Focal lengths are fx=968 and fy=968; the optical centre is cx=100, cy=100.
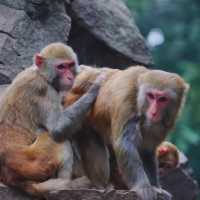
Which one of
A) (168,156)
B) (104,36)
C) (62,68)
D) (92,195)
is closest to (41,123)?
(62,68)

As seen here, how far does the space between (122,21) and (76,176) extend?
4.11 metres

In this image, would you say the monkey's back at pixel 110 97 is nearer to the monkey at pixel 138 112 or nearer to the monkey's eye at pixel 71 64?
the monkey at pixel 138 112

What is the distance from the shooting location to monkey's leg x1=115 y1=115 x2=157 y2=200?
9.61 metres

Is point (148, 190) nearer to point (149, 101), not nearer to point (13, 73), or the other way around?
point (149, 101)

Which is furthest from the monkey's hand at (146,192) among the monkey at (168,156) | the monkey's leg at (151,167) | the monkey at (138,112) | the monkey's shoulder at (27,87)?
the monkey at (168,156)

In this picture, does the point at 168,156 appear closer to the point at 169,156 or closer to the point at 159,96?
the point at 169,156

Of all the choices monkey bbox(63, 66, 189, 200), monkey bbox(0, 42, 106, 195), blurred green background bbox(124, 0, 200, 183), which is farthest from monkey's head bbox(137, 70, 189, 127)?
blurred green background bbox(124, 0, 200, 183)

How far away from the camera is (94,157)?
1023 centimetres

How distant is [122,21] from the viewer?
13844 millimetres

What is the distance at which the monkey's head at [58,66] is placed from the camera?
10.2 m

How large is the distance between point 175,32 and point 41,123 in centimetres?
2003

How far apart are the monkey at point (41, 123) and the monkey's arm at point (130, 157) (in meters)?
0.53

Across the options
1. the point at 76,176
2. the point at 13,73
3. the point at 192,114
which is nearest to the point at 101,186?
the point at 76,176

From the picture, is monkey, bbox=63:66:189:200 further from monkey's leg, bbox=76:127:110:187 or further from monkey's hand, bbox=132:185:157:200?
monkey's leg, bbox=76:127:110:187
